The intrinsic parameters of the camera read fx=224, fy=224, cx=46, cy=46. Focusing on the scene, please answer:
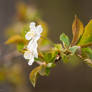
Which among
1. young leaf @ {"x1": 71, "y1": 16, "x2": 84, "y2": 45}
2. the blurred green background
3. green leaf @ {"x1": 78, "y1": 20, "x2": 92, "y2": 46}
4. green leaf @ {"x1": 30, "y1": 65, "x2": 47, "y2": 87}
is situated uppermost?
the blurred green background

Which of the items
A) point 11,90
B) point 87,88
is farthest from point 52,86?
point 11,90

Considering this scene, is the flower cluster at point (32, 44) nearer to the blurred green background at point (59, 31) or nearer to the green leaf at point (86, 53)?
the green leaf at point (86, 53)

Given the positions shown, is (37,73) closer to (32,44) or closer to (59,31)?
(32,44)

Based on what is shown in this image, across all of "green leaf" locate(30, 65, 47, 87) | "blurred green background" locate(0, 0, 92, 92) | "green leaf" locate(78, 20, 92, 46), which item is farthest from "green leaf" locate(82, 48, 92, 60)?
"blurred green background" locate(0, 0, 92, 92)

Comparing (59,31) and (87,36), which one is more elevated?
(59,31)

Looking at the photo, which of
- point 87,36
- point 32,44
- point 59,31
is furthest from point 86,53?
point 59,31

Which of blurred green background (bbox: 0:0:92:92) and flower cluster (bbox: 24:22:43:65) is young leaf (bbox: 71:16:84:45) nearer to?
flower cluster (bbox: 24:22:43:65)

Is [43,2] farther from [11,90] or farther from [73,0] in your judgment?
[11,90]

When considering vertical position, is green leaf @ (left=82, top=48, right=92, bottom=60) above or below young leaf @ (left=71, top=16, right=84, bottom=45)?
below
